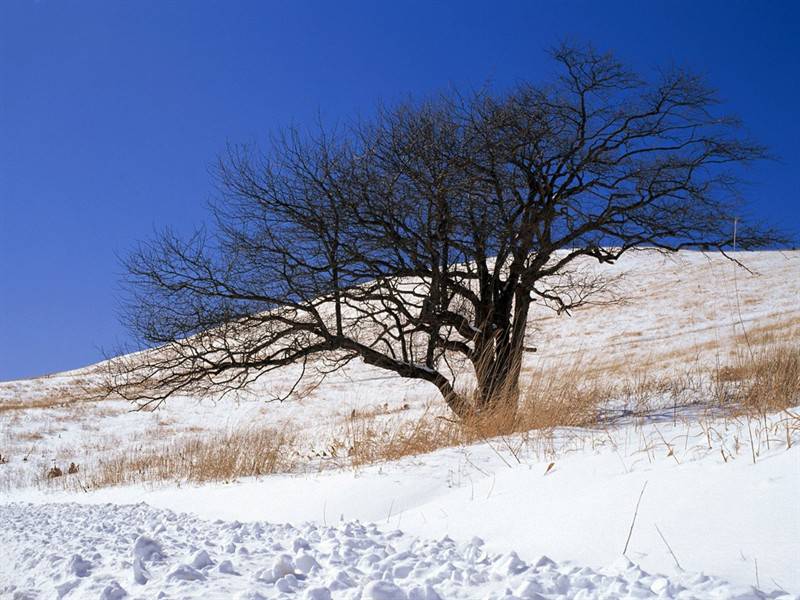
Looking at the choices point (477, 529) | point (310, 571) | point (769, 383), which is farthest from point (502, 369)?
point (310, 571)

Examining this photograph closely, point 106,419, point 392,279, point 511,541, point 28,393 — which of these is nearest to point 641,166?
point 392,279

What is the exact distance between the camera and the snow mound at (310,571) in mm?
2537

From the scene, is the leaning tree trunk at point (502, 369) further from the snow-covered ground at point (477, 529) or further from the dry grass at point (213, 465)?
the dry grass at point (213, 465)

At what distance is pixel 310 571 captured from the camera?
9.77ft

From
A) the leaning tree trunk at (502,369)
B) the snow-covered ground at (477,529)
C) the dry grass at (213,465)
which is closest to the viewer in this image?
the snow-covered ground at (477,529)

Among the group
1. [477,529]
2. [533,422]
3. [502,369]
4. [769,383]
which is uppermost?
[502,369]

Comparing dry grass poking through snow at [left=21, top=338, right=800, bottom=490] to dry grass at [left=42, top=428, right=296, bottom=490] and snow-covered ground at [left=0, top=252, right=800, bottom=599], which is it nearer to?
dry grass at [left=42, top=428, right=296, bottom=490]

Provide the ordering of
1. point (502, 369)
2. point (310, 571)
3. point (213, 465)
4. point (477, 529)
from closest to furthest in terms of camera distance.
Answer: point (310, 571) → point (477, 529) → point (213, 465) → point (502, 369)

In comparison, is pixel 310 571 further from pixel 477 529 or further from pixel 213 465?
pixel 213 465

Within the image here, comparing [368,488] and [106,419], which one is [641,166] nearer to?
[368,488]

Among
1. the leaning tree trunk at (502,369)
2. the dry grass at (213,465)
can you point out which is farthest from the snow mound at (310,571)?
the dry grass at (213,465)

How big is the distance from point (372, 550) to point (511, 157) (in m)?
8.02

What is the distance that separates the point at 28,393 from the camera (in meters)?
29.6

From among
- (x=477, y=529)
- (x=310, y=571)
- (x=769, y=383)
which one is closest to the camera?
(x=310, y=571)
